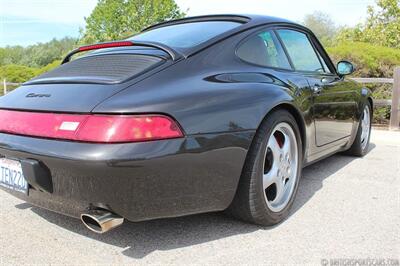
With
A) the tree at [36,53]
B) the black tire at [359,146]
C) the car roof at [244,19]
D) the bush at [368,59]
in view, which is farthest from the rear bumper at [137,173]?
the tree at [36,53]

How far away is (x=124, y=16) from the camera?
21.0 meters

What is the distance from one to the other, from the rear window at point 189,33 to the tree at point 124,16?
675 inches

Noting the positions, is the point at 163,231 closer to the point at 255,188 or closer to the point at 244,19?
the point at 255,188

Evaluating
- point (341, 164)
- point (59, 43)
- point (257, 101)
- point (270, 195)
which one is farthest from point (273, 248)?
point (59, 43)

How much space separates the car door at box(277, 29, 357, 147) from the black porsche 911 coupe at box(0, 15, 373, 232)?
20 centimetres

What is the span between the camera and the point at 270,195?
2.74m

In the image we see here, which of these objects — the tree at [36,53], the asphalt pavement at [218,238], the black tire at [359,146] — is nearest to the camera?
the asphalt pavement at [218,238]

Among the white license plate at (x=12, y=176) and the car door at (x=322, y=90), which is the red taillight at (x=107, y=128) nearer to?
the white license plate at (x=12, y=176)

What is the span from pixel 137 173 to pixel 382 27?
22139 millimetres

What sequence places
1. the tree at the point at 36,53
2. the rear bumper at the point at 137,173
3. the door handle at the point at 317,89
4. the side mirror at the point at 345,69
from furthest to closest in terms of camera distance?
the tree at the point at 36,53 → the side mirror at the point at 345,69 → the door handle at the point at 317,89 → the rear bumper at the point at 137,173

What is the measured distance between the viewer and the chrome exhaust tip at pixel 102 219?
1.96 meters

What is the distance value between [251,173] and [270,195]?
447 millimetres

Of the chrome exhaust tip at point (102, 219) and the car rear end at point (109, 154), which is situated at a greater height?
the car rear end at point (109, 154)

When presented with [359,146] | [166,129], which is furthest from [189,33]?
[359,146]
